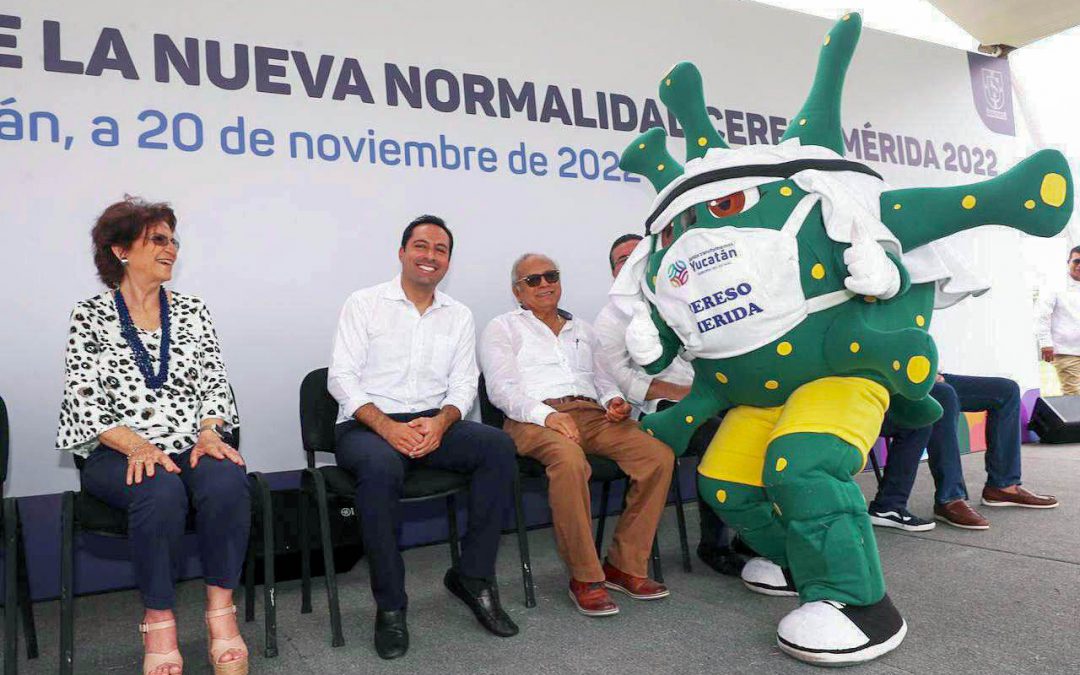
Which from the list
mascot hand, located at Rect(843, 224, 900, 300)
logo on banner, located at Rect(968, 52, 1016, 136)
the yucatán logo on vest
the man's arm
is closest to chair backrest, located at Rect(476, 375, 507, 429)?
the man's arm

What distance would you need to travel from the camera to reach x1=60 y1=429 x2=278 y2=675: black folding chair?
1.98 m

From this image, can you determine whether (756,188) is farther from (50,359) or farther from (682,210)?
(50,359)

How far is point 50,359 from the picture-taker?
296 cm

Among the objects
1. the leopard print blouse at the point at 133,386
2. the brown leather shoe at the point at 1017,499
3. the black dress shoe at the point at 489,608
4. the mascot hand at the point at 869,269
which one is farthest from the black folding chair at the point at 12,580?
the brown leather shoe at the point at 1017,499

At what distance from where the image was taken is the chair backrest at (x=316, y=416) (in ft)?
9.26

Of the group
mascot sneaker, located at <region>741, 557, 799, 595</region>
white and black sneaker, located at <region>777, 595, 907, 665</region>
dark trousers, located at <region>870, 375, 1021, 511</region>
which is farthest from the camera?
dark trousers, located at <region>870, 375, 1021, 511</region>

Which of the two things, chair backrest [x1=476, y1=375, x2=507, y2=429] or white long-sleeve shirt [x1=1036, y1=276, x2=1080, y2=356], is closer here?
chair backrest [x1=476, y1=375, x2=507, y2=429]

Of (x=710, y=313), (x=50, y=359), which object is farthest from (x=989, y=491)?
(x=50, y=359)

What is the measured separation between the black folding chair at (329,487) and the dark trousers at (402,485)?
5cm

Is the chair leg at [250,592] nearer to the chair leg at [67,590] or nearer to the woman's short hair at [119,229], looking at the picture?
the chair leg at [67,590]

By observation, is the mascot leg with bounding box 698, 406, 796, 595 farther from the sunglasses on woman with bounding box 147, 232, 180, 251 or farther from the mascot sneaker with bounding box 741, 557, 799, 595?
the sunglasses on woman with bounding box 147, 232, 180, 251

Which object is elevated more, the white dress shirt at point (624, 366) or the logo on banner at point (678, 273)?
the logo on banner at point (678, 273)

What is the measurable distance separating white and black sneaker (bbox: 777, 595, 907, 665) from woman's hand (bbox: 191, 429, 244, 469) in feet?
5.15

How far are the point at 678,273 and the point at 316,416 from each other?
1.45 m
